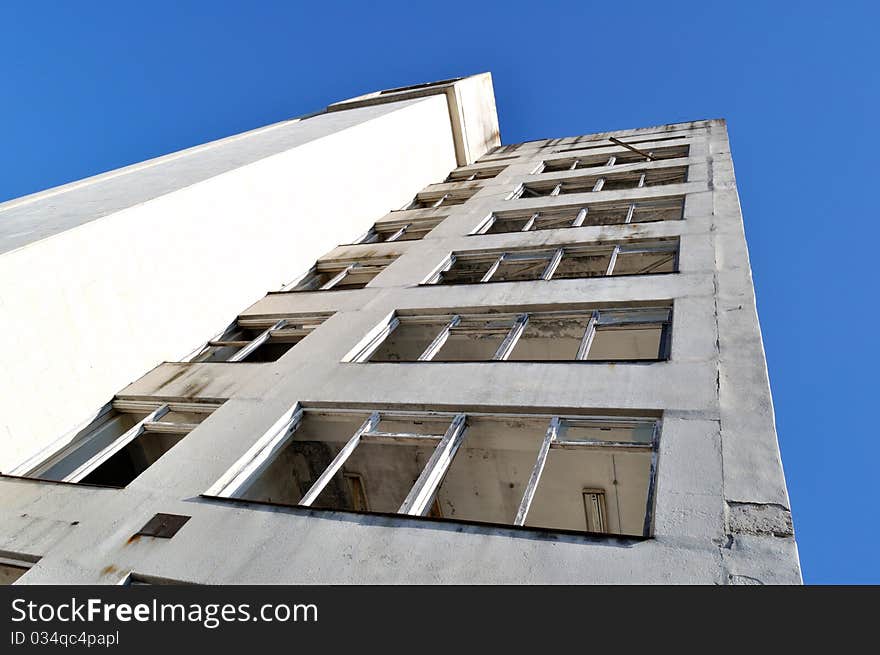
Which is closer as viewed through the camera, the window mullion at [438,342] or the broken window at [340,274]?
the window mullion at [438,342]

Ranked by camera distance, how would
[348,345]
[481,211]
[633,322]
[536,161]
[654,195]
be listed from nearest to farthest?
[633,322], [348,345], [654,195], [481,211], [536,161]

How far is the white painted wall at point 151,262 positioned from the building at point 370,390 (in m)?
0.05

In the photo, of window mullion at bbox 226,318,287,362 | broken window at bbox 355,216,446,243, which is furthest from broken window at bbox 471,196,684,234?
window mullion at bbox 226,318,287,362

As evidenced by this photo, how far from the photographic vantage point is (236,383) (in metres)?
10.2

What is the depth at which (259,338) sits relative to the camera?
42.3 feet

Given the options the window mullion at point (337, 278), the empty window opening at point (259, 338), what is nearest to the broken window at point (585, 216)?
the window mullion at point (337, 278)

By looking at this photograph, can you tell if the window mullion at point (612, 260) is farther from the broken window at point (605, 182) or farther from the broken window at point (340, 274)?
the broken window at point (340, 274)

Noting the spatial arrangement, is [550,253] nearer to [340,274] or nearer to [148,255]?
[340,274]

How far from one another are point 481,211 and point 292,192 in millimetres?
5912

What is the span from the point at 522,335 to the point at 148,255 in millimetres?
7911

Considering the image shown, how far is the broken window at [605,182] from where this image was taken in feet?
60.4

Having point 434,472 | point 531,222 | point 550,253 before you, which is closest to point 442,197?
point 531,222
